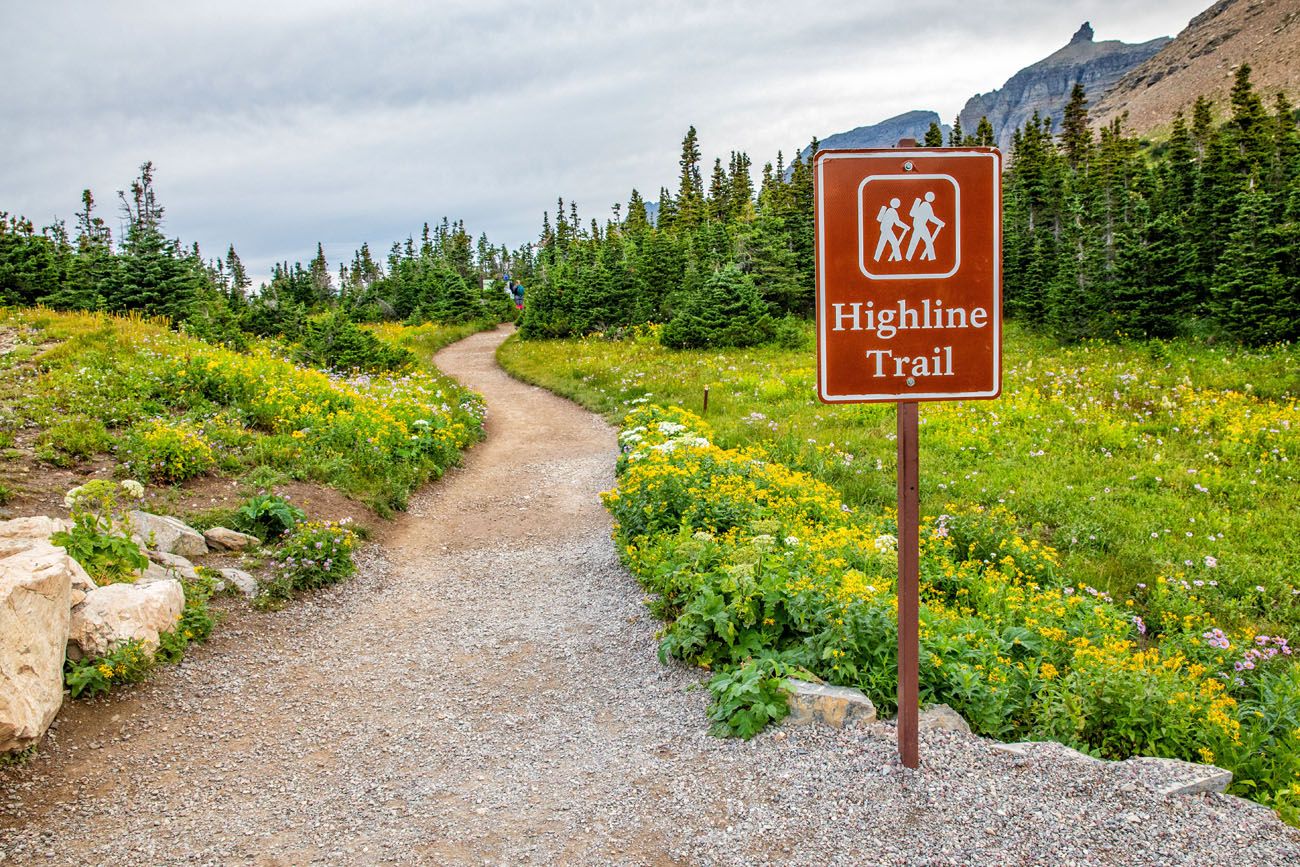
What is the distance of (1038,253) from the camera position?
3002cm

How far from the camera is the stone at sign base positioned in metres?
4.84

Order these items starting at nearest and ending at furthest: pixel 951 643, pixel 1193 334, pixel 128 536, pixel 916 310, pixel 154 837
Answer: pixel 916 310 → pixel 154 837 → pixel 951 643 → pixel 128 536 → pixel 1193 334

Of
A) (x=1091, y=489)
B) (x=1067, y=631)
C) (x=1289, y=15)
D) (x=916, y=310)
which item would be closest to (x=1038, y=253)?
(x=1091, y=489)

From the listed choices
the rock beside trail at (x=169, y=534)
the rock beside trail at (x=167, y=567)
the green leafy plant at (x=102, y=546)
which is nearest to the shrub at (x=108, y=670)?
the green leafy plant at (x=102, y=546)

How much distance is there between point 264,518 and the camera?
9414 millimetres

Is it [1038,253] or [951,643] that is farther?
[1038,253]

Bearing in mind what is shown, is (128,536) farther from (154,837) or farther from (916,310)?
(916,310)

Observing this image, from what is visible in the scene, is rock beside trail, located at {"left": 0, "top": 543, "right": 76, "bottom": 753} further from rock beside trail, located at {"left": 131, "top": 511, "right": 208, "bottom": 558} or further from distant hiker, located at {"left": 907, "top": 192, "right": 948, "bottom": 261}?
distant hiker, located at {"left": 907, "top": 192, "right": 948, "bottom": 261}

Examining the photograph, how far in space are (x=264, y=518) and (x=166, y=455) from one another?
2.01m

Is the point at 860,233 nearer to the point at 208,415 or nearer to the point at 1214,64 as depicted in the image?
the point at 208,415

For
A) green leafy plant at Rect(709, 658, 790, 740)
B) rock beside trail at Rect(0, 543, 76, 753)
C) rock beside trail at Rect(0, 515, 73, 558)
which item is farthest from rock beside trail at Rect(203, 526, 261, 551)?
green leafy plant at Rect(709, 658, 790, 740)

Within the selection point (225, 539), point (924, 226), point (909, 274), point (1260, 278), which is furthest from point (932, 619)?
point (1260, 278)

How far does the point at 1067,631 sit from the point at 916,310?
4.07 m

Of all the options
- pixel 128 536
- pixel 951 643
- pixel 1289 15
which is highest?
pixel 1289 15
